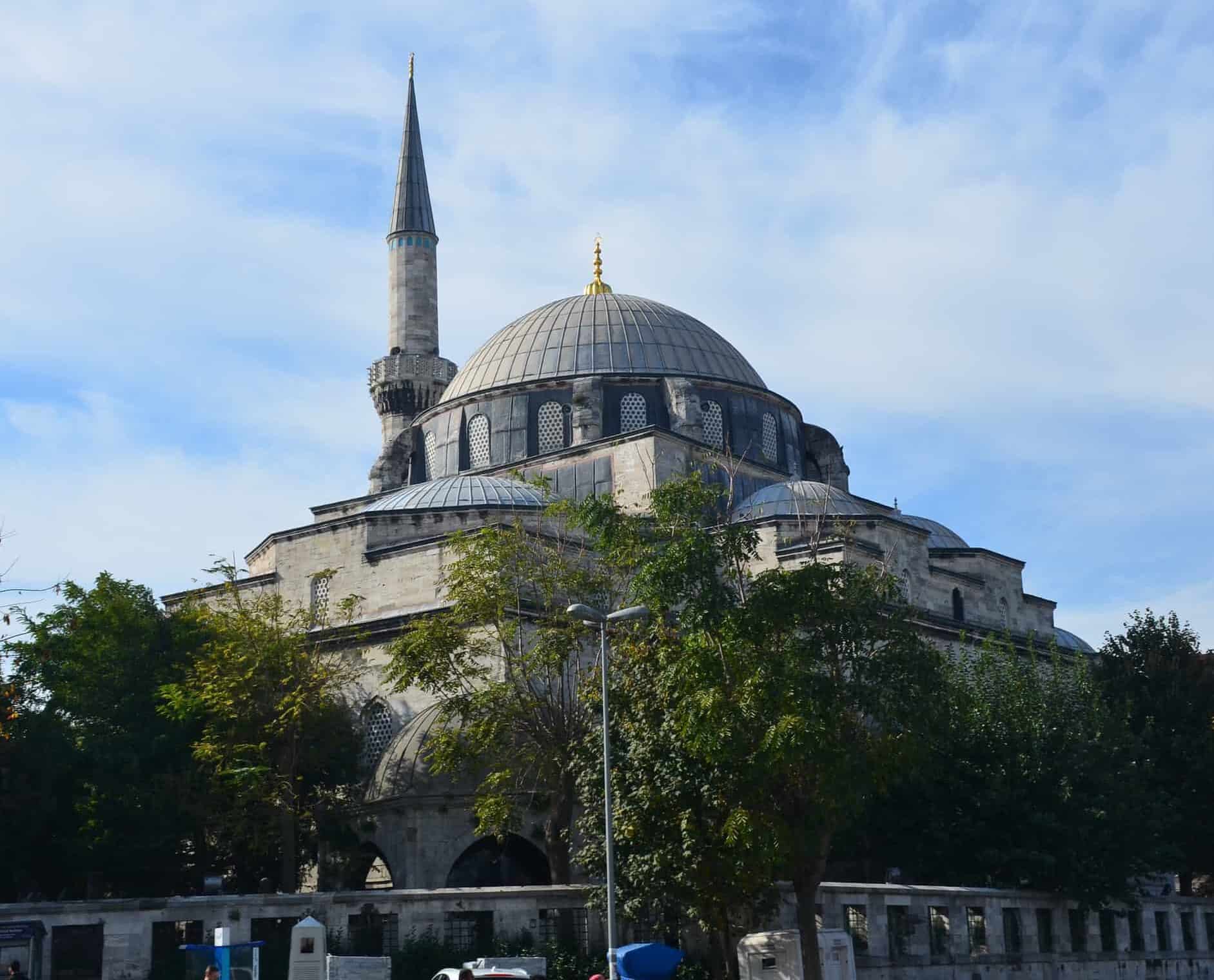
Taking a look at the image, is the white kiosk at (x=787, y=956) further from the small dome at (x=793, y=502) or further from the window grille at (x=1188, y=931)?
the small dome at (x=793, y=502)

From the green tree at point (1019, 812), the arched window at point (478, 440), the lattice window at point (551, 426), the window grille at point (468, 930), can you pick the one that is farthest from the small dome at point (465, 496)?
the window grille at point (468, 930)

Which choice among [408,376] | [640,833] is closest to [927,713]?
[640,833]

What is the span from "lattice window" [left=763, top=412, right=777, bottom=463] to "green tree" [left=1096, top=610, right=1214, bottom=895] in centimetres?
954

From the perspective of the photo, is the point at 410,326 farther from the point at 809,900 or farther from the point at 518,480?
the point at 809,900

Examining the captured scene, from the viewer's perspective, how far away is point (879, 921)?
24.2 metres

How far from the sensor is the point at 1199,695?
31.9 m

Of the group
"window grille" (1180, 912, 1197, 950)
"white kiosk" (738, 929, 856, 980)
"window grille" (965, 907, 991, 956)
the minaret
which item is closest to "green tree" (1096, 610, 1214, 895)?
"window grille" (1180, 912, 1197, 950)

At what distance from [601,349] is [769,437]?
444 centimetres

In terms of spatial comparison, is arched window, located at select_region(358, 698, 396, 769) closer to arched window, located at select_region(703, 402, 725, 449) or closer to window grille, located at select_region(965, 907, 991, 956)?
window grille, located at select_region(965, 907, 991, 956)

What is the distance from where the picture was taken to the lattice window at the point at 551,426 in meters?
38.6

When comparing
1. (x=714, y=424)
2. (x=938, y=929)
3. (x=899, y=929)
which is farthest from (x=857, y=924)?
(x=714, y=424)

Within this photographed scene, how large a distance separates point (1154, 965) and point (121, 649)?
60.4 feet

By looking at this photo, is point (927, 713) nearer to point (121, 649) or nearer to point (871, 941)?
point (871, 941)

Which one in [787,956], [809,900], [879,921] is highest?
[809,900]
